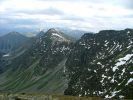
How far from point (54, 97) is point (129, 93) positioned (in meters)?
157

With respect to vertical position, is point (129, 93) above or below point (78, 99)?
below

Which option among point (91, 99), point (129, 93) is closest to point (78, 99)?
point (91, 99)

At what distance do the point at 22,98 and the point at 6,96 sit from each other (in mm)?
2991

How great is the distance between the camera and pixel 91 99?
44.5m

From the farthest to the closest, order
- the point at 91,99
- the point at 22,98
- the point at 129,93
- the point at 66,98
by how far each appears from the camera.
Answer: the point at 129,93 < the point at 22,98 < the point at 66,98 < the point at 91,99

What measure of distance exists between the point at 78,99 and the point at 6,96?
12.4 m

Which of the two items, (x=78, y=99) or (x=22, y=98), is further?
(x=22, y=98)

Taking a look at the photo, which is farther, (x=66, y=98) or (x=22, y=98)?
(x=22, y=98)

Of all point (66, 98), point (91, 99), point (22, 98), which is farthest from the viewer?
point (22, 98)

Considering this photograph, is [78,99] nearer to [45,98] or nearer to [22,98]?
[45,98]

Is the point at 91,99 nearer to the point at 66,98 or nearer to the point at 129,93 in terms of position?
the point at 66,98

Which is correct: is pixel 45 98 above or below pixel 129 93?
above

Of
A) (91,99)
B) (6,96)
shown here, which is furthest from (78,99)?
(6,96)

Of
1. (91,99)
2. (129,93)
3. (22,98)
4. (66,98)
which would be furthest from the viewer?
(129,93)
